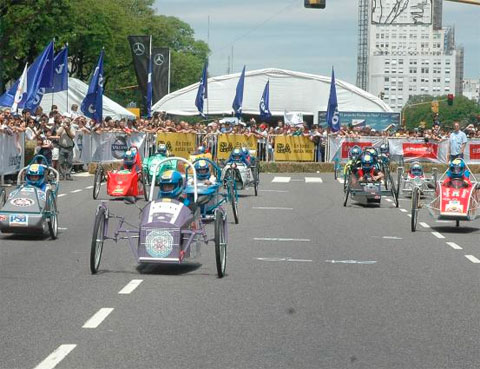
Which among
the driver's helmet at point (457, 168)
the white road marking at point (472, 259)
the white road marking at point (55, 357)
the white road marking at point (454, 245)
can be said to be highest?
the driver's helmet at point (457, 168)

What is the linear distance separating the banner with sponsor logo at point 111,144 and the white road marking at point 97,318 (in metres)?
26.5

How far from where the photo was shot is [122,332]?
27.8ft

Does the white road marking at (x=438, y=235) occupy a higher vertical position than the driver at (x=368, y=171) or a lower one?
lower

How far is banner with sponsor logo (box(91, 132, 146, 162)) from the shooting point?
35906 millimetres

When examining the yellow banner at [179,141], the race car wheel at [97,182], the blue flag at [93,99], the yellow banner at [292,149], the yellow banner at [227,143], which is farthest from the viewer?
the yellow banner at [292,149]

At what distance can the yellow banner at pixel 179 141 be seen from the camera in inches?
1592

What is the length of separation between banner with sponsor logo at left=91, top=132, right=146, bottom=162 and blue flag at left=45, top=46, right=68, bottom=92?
195 cm

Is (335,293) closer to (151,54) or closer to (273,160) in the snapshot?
(273,160)

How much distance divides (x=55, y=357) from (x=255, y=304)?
9.39 feet

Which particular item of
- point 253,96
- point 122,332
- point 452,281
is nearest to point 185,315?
point 122,332

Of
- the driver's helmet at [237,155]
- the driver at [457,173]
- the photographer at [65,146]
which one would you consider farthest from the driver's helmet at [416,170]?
the photographer at [65,146]

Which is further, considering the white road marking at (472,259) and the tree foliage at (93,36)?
the tree foliage at (93,36)

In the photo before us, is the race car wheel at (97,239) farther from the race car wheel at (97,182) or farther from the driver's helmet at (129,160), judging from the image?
the race car wheel at (97,182)

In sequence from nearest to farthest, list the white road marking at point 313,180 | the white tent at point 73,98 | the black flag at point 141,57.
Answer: the white road marking at point 313,180 → the black flag at point 141,57 → the white tent at point 73,98
